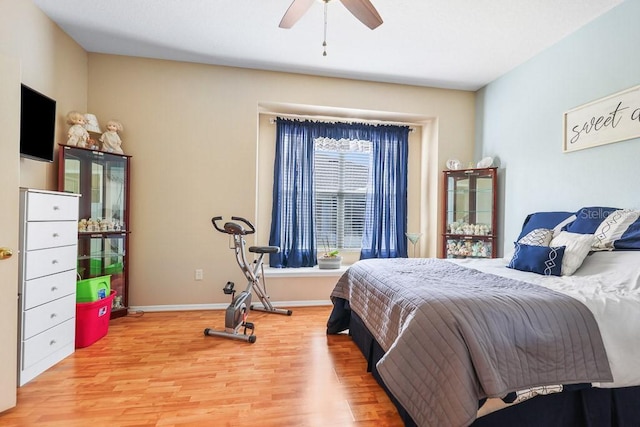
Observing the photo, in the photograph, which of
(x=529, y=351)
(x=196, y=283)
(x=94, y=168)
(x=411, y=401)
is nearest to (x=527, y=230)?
(x=529, y=351)

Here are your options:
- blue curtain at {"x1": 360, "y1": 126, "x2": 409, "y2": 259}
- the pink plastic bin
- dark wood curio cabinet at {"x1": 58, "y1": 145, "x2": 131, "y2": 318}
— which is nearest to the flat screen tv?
dark wood curio cabinet at {"x1": 58, "y1": 145, "x2": 131, "y2": 318}

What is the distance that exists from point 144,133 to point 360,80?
2626mm

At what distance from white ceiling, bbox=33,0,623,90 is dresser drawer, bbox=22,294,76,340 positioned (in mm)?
2390

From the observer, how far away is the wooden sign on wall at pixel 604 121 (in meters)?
2.32

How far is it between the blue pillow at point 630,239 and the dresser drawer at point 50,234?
12.8ft

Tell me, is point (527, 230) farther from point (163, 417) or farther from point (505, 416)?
point (163, 417)

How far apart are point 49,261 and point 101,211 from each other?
106cm

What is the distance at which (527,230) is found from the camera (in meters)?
2.90

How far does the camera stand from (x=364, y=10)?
2.01 metres

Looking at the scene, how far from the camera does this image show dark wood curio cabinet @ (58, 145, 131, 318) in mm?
2896

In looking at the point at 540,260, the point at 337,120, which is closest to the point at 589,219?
the point at 540,260

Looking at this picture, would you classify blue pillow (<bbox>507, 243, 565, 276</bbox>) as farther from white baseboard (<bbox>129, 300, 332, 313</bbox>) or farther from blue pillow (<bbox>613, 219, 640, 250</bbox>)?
white baseboard (<bbox>129, 300, 332, 313</bbox>)

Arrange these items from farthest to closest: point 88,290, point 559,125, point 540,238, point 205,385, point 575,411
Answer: point 559,125 → point 88,290 → point 540,238 → point 205,385 → point 575,411

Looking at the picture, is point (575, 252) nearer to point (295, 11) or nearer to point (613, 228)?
point (613, 228)
